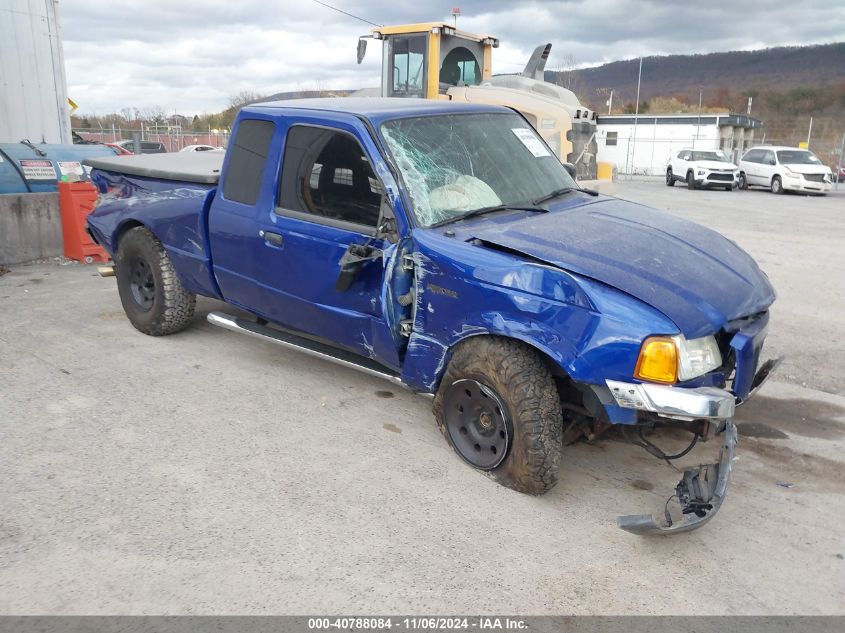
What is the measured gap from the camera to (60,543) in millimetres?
3225

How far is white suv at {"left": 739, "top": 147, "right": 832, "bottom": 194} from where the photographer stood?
23219 mm

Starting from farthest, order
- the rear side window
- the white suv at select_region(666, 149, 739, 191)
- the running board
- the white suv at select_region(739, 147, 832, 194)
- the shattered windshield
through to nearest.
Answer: the white suv at select_region(666, 149, 739, 191), the white suv at select_region(739, 147, 832, 194), the rear side window, the running board, the shattered windshield

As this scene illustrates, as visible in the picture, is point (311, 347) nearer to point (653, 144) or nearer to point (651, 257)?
point (651, 257)

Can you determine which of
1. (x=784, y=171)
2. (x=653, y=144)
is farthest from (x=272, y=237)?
(x=653, y=144)

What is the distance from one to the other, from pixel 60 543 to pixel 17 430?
142 cm

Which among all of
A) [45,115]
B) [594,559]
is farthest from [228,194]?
[45,115]

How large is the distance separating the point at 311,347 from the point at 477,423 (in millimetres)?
1424

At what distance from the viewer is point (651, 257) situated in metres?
3.61

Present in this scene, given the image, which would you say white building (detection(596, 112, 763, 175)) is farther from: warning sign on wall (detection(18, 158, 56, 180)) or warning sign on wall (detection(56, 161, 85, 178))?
warning sign on wall (detection(18, 158, 56, 180))

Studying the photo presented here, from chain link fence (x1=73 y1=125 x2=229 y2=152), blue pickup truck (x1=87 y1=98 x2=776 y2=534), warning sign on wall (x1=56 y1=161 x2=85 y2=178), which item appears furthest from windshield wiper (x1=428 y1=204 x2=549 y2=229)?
chain link fence (x1=73 y1=125 x2=229 y2=152)

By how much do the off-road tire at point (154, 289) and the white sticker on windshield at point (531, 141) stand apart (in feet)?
9.62

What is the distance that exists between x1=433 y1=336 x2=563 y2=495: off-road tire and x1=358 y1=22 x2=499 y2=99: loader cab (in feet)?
32.8

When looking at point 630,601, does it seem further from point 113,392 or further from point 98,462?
point 113,392
